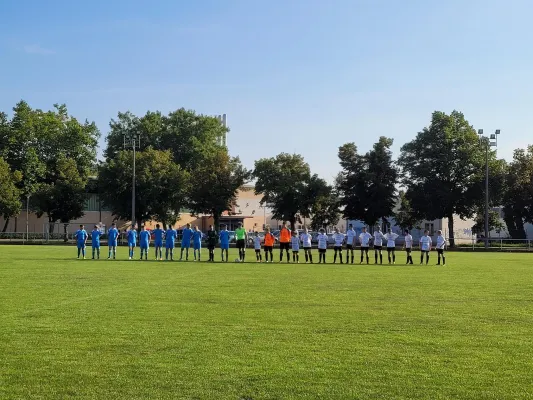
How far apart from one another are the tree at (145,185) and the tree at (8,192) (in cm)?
874

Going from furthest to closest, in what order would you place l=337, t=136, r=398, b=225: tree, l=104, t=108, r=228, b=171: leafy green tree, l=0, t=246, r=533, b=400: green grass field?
1. l=104, t=108, r=228, b=171: leafy green tree
2. l=337, t=136, r=398, b=225: tree
3. l=0, t=246, r=533, b=400: green grass field

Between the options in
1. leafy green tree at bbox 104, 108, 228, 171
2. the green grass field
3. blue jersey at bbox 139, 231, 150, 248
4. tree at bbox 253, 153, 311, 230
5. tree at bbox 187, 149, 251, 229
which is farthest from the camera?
leafy green tree at bbox 104, 108, 228, 171

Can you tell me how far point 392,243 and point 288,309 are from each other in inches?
802

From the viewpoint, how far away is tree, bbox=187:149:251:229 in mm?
68750

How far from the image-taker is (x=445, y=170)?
60969 millimetres

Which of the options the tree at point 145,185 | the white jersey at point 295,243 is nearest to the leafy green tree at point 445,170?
the tree at point 145,185

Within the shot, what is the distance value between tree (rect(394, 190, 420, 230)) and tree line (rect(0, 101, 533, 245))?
17cm

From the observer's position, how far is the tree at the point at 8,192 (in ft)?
218

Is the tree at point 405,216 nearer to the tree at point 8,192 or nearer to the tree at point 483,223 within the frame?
the tree at point 483,223

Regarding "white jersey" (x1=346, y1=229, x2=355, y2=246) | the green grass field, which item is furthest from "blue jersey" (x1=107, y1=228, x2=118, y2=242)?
the green grass field

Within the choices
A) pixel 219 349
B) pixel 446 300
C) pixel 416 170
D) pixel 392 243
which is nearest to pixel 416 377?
pixel 219 349

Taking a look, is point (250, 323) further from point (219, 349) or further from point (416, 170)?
point (416, 170)

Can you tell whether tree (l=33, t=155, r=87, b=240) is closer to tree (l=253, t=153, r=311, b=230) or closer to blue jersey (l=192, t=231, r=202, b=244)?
tree (l=253, t=153, r=311, b=230)

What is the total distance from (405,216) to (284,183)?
14303 mm
